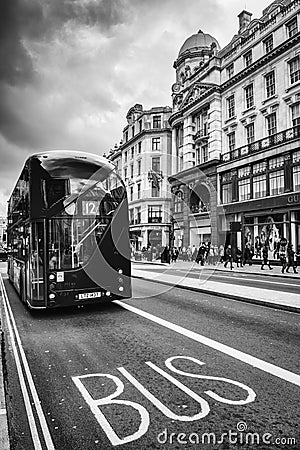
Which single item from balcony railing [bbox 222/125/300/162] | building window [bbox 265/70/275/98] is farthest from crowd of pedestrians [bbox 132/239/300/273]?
building window [bbox 265/70/275/98]

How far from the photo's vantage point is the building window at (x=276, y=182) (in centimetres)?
2881

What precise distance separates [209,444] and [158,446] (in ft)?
1.43

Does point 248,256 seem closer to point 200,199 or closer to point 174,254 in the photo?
point 174,254

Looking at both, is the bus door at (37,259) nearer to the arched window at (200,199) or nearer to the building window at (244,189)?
the building window at (244,189)

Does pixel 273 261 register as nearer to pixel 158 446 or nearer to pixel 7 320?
pixel 7 320

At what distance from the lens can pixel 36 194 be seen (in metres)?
8.40

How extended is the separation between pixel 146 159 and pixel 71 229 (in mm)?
36028

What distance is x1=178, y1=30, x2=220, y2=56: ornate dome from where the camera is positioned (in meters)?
50.3

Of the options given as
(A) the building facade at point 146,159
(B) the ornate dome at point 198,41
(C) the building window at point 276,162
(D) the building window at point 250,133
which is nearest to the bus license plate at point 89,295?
(A) the building facade at point 146,159

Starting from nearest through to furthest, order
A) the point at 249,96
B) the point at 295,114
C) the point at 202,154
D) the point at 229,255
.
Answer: the point at 229,255, the point at 295,114, the point at 249,96, the point at 202,154

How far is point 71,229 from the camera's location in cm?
860

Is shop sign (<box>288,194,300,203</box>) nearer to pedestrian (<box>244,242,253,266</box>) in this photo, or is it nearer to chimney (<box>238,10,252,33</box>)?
pedestrian (<box>244,242,253,266</box>)

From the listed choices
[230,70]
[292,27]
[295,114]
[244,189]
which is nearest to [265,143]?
[295,114]

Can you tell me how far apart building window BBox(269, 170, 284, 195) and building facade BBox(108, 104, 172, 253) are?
8869mm
